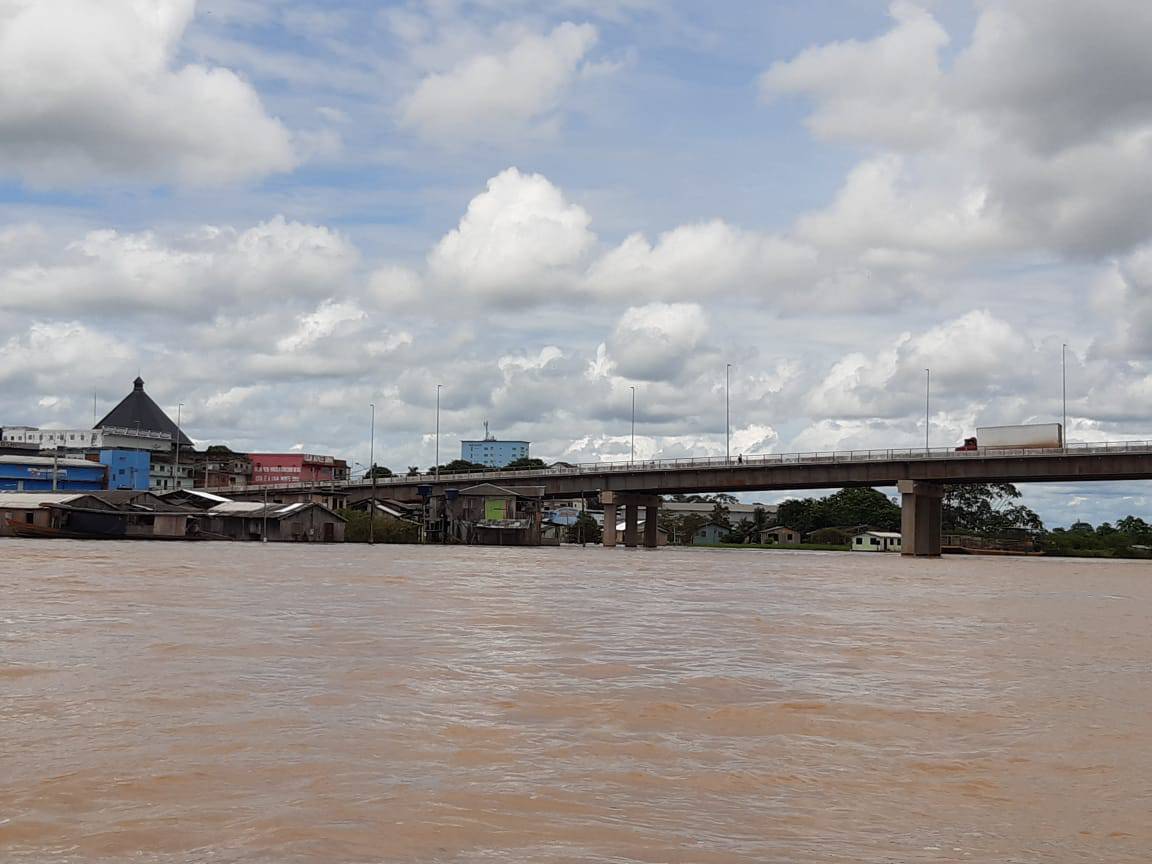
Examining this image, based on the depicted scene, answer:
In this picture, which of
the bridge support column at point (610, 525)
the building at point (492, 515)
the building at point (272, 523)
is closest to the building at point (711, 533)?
the bridge support column at point (610, 525)

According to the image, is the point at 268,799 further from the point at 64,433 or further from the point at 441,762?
the point at 64,433

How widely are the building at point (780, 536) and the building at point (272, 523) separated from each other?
72.9 metres

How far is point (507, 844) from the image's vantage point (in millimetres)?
7344

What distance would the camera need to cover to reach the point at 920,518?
95875 mm

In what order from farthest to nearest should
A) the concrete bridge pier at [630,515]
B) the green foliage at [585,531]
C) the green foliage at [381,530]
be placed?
A: the green foliage at [585,531] < the concrete bridge pier at [630,515] < the green foliage at [381,530]

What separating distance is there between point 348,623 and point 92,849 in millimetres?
15157

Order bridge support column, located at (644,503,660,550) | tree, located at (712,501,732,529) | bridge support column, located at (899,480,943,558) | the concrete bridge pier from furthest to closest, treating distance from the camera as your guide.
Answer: tree, located at (712,501,732,529), bridge support column, located at (644,503,660,550), the concrete bridge pier, bridge support column, located at (899,480,943,558)

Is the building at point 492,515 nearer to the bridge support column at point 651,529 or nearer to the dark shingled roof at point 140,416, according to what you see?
the bridge support column at point 651,529

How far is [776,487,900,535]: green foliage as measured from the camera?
495 feet

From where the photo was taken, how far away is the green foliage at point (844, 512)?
15075cm

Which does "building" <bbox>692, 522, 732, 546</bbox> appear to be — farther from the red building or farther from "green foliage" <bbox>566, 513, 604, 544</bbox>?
the red building

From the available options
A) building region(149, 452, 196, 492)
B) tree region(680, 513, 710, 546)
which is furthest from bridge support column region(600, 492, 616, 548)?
building region(149, 452, 196, 492)

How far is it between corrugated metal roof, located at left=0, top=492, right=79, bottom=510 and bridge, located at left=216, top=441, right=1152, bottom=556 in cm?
3737

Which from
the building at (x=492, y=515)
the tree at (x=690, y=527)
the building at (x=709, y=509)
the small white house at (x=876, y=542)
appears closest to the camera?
the building at (x=492, y=515)
